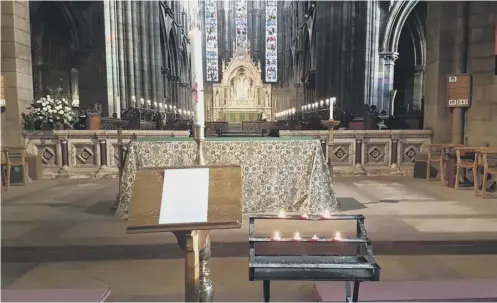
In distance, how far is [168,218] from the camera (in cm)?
168

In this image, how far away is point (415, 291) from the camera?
8.27 ft

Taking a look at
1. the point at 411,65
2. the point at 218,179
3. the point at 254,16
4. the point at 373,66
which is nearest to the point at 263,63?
the point at 254,16

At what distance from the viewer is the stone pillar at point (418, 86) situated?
16.7 metres

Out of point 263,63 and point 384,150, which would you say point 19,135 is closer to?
point 384,150

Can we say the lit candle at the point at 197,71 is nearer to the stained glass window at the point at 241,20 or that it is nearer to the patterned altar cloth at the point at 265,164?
the patterned altar cloth at the point at 265,164

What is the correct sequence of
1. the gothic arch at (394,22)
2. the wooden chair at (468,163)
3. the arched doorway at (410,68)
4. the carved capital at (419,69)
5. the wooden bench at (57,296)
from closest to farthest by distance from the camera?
the wooden bench at (57,296) → the wooden chair at (468,163) → the gothic arch at (394,22) → the arched doorway at (410,68) → the carved capital at (419,69)

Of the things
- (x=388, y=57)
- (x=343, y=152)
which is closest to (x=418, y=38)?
(x=388, y=57)

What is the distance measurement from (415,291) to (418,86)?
1642 cm

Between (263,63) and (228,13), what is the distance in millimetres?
5098

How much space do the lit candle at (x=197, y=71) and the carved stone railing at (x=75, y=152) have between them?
554cm

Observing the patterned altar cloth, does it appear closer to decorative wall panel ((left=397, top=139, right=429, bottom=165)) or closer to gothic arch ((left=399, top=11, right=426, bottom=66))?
decorative wall panel ((left=397, top=139, right=429, bottom=165))

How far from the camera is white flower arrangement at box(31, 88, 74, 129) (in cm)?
764

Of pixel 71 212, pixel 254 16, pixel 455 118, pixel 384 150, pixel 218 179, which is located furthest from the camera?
pixel 254 16

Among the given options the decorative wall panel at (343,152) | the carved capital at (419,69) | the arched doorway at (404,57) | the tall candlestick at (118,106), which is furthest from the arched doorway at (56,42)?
the carved capital at (419,69)
